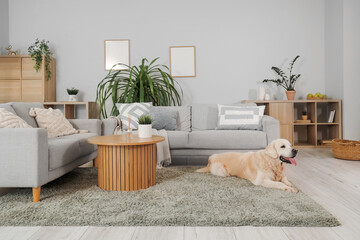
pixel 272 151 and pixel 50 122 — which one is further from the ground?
pixel 50 122

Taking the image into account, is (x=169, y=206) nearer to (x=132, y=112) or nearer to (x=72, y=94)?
(x=132, y=112)

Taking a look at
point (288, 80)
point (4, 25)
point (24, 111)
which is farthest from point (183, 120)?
point (4, 25)

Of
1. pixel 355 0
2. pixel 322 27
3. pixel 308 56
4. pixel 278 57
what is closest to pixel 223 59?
pixel 278 57

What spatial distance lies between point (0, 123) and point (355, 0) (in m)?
5.11

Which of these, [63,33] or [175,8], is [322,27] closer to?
[175,8]

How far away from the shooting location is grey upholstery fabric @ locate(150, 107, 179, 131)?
3.51 m

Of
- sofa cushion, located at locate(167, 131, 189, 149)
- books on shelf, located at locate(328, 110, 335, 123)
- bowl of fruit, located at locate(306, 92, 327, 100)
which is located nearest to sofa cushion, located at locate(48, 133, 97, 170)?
sofa cushion, located at locate(167, 131, 189, 149)

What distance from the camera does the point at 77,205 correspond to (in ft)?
6.33

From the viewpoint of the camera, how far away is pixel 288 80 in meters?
4.90

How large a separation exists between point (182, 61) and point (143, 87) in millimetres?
1034

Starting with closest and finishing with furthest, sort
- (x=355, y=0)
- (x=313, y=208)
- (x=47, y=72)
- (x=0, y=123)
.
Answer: (x=313, y=208) < (x=0, y=123) < (x=355, y=0) < (x=47, y=72)

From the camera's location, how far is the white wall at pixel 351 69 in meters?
4.45

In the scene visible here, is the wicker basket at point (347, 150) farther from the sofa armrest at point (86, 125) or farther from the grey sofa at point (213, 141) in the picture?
the sofa armrest at point (86, 125)

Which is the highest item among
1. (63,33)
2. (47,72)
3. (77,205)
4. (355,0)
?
(355,0)
